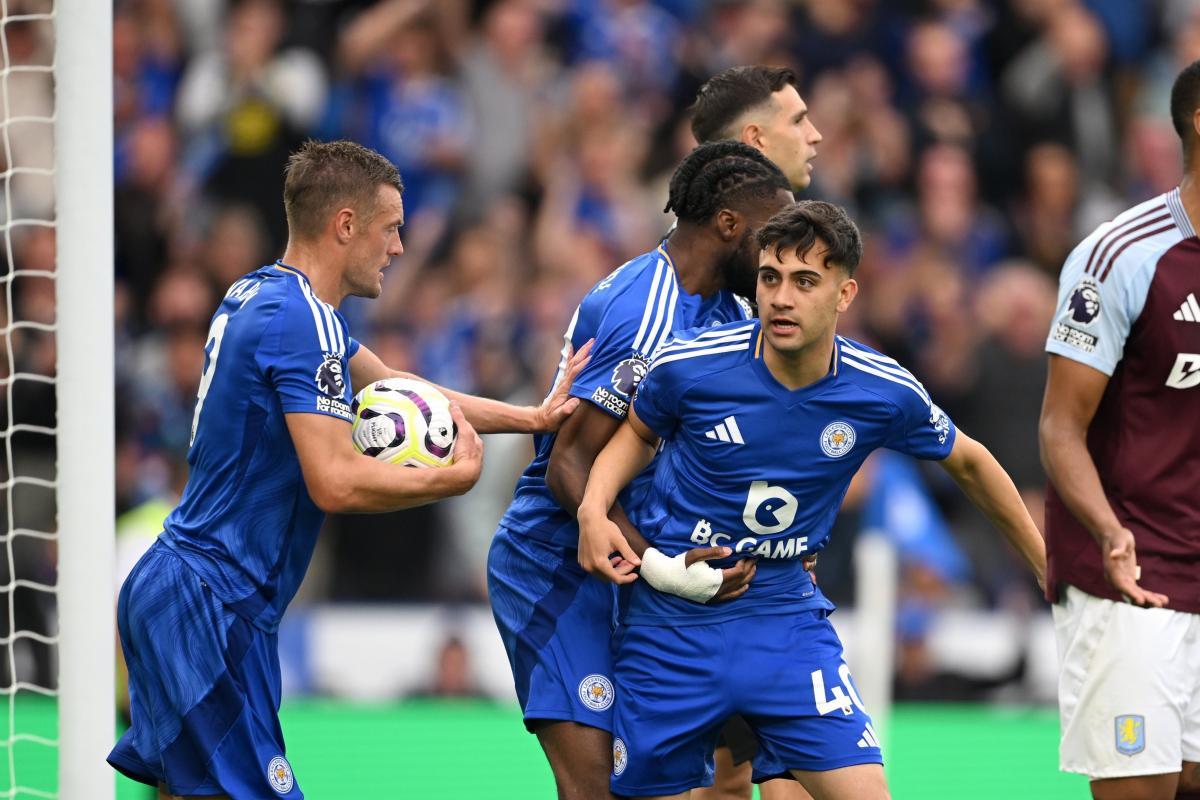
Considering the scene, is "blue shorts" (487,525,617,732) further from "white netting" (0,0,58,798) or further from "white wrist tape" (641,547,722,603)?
"white netting" (0,0,58,798)

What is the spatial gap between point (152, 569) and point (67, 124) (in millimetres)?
1575

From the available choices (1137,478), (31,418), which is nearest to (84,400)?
(1137,478)

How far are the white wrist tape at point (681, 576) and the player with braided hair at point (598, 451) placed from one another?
0.02 metres

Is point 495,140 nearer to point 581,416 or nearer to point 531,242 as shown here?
point 531,242

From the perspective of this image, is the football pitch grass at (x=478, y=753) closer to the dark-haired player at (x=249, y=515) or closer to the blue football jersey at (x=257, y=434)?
the dark-haired player at (x=249, y=515)

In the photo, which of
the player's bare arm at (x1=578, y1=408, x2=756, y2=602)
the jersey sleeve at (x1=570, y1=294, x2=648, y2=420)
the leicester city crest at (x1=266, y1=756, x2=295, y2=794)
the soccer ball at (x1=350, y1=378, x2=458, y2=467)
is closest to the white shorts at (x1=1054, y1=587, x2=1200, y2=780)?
the player's bare arm at (x1=578, y1=408, x2=756, y2=602)

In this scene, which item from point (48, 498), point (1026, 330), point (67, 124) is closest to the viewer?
point (67, 124)

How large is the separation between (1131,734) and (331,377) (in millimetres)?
2550

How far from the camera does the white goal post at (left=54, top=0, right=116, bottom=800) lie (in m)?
6.00

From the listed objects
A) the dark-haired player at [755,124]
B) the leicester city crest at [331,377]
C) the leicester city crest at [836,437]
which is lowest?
the leicester city crest at [836,437]

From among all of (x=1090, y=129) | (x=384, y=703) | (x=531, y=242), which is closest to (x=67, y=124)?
(x=384, y=703)

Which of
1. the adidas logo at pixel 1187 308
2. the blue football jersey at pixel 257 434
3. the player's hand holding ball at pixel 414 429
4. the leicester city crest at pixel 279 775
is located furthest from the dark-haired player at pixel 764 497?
the leicester city crest at pixel 279 775

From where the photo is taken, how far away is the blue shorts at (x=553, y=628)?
5793mm

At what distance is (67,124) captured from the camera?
6.07 metres
